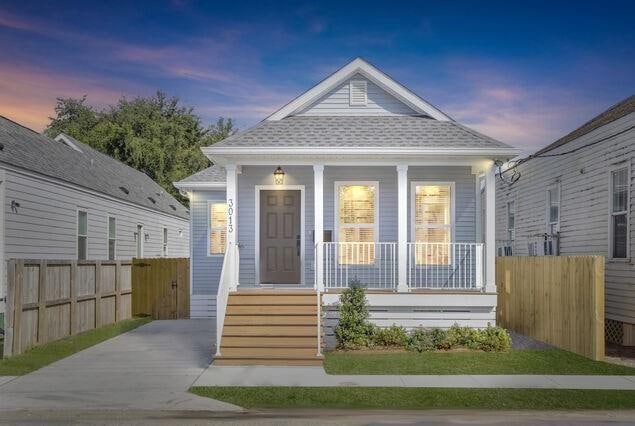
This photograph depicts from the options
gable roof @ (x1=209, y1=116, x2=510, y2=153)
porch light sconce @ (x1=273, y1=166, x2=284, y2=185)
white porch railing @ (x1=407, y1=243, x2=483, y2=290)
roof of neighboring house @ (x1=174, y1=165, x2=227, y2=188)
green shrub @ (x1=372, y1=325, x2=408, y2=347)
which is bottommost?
green shrub @ (x1=372, y1=325, x2=408, y2=347)

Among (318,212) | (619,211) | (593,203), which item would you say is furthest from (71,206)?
(619,211)

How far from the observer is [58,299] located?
44.9ft

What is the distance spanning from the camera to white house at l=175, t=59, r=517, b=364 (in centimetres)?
1361

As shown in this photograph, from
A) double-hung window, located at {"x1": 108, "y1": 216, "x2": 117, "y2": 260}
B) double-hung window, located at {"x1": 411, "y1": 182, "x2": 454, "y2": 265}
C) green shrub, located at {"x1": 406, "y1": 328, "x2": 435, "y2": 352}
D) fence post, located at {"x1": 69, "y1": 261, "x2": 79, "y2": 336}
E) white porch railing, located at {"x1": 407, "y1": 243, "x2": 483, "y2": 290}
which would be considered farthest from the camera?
double-hung window, located at {"x1": 108, "y1": 216, "x2": 117, "y2": 260}

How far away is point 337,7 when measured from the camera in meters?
18.5

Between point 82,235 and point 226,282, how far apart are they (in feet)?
28.2

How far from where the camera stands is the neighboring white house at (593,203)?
46.5ft

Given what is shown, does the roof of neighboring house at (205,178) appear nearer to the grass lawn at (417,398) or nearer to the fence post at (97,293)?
the fence post at (97,293)

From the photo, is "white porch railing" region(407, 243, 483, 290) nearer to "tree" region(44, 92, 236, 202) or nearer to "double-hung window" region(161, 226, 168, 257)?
"double-hung window" region(161, 226, 168, 257)

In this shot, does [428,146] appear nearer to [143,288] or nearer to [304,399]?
[304,399]

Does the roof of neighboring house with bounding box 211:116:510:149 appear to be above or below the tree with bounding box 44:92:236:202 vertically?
below

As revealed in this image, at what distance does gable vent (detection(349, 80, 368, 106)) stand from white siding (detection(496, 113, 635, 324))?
5.33 meters

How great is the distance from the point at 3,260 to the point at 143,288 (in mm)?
5259

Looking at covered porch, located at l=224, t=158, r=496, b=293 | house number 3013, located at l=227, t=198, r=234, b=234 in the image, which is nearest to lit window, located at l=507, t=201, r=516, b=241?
covered porch, located at l=224, t=158, r=496, b=293
